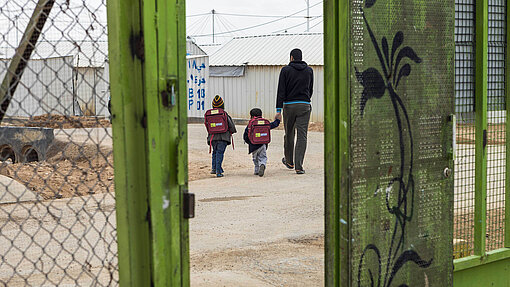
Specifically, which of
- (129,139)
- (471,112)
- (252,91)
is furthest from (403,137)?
(252,91)

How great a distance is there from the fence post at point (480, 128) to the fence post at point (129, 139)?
236 cm

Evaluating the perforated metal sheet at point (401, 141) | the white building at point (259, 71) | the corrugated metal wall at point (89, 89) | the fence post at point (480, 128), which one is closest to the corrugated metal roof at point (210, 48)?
the white building at point (259, 71)

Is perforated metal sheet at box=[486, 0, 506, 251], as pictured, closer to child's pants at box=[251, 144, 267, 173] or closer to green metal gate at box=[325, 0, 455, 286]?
green metal gate at box=[325, 0, 455, 286]

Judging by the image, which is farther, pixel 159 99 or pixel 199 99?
pixel 199 99

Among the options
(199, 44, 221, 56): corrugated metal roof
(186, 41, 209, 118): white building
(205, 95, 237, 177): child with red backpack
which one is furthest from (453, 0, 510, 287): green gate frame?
(199, 44, 221, 56): corrugated metal roof

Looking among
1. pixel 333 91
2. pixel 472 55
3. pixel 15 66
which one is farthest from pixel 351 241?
pixel 15 66

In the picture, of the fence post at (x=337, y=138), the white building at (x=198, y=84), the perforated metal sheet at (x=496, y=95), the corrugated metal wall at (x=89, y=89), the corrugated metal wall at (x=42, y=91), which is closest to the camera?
the corrugated metal wall at (x=42, y=91)

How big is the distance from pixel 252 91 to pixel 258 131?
15.6 metres

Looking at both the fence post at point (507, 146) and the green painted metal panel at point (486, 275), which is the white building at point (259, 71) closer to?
the fence post at point (507, 146)

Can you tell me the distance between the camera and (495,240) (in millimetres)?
4277

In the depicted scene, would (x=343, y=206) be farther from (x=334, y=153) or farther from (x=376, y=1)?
(x=376, y=1)

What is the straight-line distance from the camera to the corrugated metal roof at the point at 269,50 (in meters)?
25.2

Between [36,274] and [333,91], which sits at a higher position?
[333,91]

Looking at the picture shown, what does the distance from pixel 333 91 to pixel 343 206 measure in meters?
0.59
